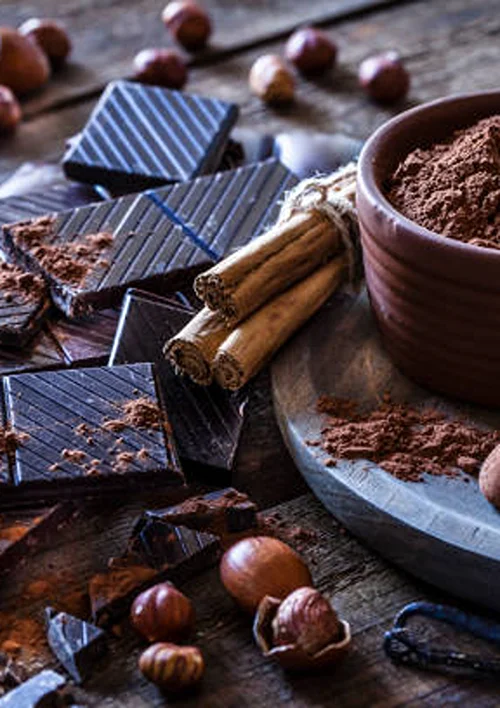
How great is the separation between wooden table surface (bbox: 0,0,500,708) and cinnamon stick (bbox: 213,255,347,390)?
9cm

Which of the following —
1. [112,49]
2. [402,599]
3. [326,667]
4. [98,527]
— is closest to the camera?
[326,667]

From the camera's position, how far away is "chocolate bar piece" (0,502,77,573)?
4.89 feet

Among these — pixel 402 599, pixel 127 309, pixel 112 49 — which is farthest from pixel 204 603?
pixel 112 49

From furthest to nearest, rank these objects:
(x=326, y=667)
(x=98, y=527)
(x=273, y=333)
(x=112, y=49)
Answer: (x=112, y=49)
(x=273, y=333)
(x=98, y=527)
(x=326, y=667)

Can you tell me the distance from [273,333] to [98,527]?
1.13 ft

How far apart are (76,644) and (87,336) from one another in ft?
1.85

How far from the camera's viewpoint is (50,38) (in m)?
2.68

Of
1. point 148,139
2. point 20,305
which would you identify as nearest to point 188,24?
point 148,139

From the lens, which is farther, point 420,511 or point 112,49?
point 112,49

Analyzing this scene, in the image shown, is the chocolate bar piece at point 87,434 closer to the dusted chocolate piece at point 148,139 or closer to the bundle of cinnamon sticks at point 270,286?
the bundle of cinnamon sticks at point 270,286

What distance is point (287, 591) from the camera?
4.67 ft

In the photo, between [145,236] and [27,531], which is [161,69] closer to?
[145,236]

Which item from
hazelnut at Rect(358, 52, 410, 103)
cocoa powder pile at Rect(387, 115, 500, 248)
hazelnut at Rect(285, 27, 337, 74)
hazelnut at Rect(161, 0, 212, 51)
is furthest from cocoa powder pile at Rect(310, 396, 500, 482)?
hazelnut at Rect(161, 0, 212, 51)

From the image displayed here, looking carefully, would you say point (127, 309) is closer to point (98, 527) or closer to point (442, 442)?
point (98, 527)
